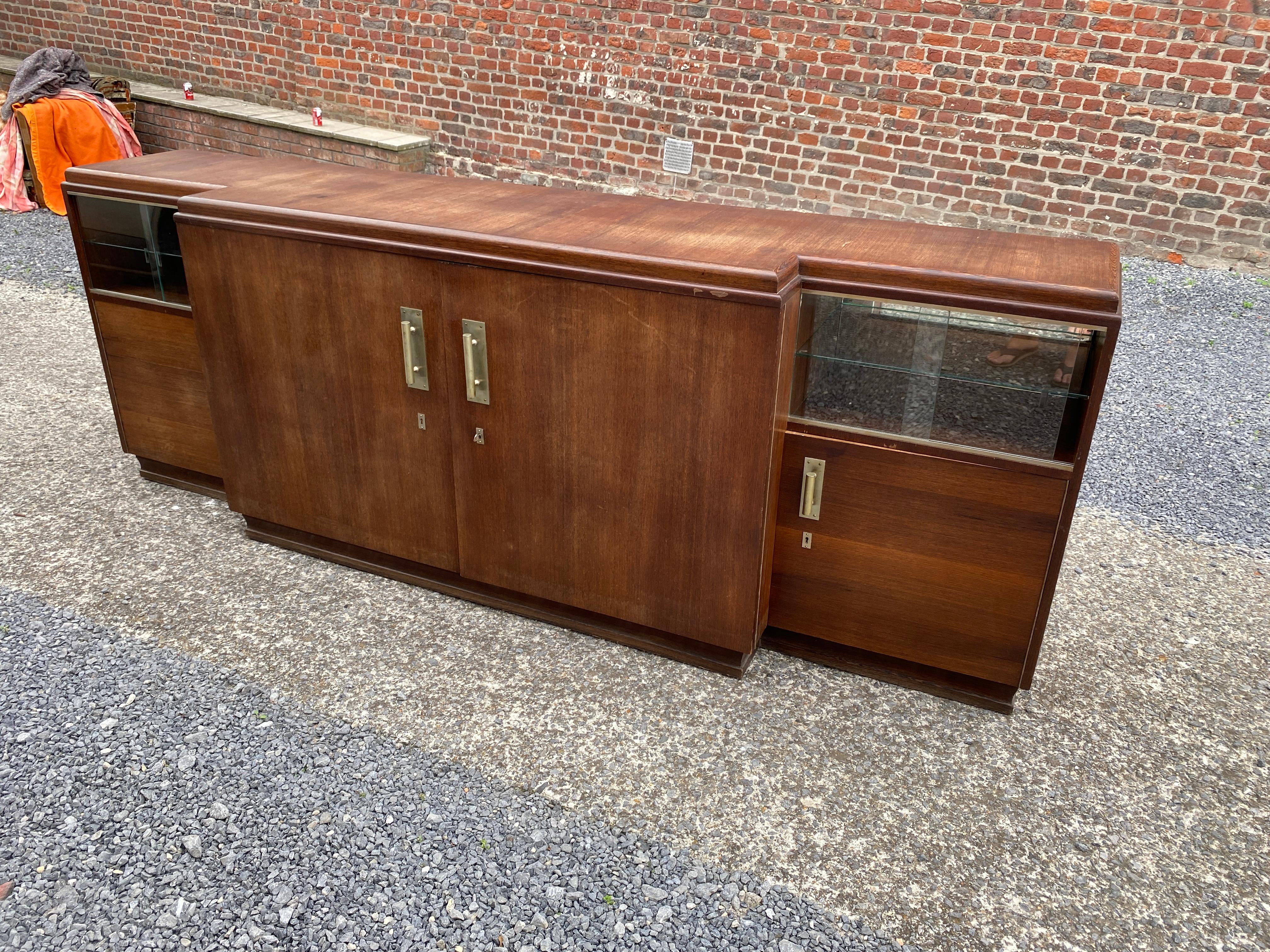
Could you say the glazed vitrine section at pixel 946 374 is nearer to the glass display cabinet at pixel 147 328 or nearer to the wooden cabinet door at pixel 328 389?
the wooden cabinet door at pixel 328 389

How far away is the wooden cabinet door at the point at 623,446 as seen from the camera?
2.43 meters

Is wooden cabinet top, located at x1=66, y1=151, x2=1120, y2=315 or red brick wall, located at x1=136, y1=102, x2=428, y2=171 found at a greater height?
wooden cabinet top, located at x1=66, y1=151, x2=1120, y2=315

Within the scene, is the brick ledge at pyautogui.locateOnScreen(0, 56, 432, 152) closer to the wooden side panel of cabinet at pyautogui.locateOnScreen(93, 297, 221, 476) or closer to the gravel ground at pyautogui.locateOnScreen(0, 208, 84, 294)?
the gravel ground at pyautogui.locateOnScreen(0, 208, 84, 294)

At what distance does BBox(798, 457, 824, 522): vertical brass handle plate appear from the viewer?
2586 millimetres

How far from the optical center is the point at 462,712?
263 centimetres

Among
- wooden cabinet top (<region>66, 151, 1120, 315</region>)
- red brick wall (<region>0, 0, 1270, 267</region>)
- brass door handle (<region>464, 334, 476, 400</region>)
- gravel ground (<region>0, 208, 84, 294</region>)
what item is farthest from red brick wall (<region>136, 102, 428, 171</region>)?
brass door handle (<region>464, 334, 476, 400</region>)

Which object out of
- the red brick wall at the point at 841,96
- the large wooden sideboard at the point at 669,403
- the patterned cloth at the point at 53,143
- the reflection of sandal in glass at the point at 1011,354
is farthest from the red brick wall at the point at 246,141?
the reflection of sandal in glass at the point at 1011,354

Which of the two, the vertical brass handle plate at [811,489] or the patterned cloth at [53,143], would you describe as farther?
the patterned cloth at [53,143]

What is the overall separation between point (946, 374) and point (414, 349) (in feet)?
4.82

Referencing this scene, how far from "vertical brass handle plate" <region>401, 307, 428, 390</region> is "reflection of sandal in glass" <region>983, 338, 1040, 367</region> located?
5.01ft

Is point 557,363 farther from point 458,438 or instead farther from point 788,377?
point 788,377

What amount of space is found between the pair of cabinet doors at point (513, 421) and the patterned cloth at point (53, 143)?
5836 mm

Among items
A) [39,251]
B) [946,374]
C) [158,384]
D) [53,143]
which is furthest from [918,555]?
[53,143]

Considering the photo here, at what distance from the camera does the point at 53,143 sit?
7.53 metres
